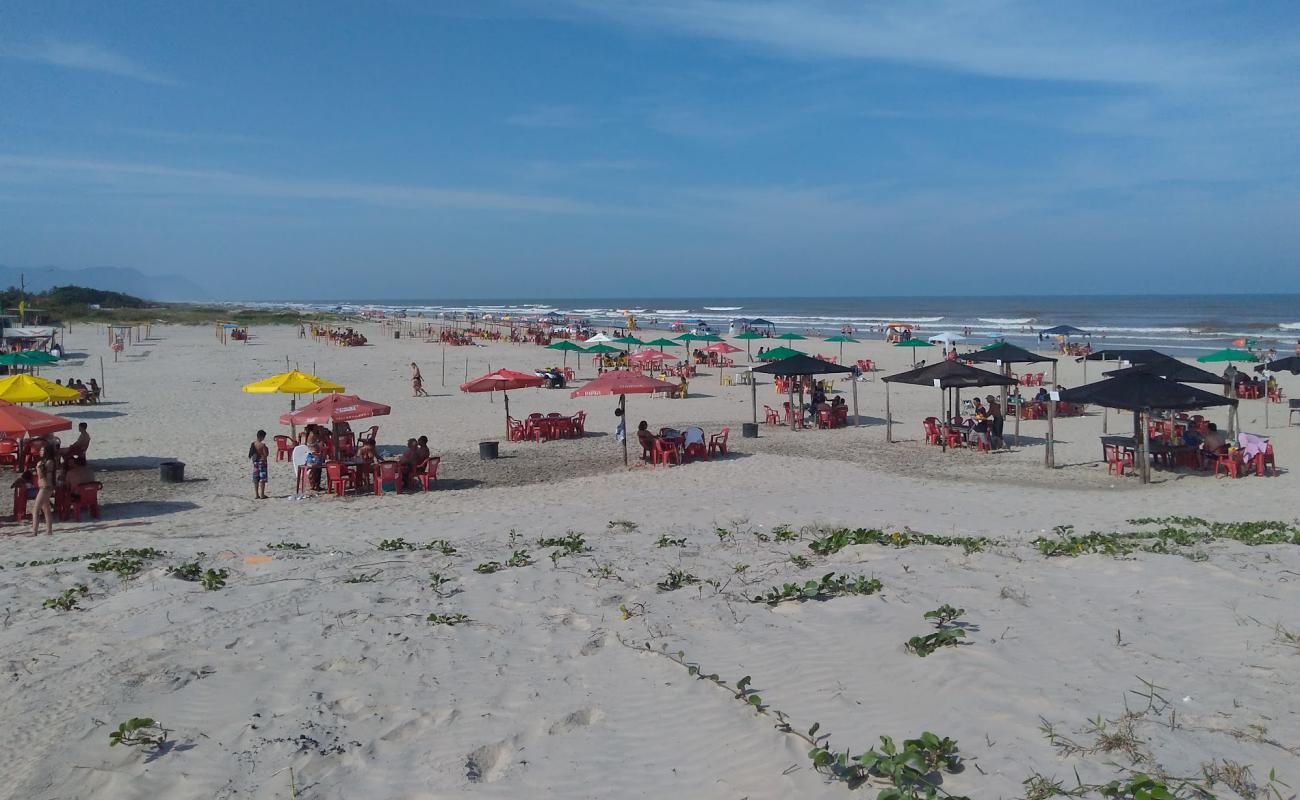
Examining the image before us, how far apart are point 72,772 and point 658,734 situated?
2604 millimetres

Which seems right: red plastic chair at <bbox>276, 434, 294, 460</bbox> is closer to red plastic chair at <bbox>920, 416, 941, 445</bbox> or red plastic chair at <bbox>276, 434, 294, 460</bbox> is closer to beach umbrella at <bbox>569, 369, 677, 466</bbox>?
beach umbrella at <bbox>569, 369, 677, 466</bbox>

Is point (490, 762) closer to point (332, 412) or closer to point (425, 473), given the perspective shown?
point (425, 473)

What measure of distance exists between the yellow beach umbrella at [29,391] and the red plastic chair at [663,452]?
9.78m

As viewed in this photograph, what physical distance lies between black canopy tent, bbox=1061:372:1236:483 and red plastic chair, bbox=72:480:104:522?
13521mm

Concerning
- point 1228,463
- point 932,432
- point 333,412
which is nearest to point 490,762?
point 333,412

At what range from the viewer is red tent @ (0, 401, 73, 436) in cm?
1094

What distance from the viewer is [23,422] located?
11.1 metres

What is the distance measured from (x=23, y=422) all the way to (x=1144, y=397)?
14.9 m

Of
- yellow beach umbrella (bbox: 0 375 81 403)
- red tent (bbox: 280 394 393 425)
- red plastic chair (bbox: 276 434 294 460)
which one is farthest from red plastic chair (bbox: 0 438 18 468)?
red tent (bbox: 280 394 393 425)

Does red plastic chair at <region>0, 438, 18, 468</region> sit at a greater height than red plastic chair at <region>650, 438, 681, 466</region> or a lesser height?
greater

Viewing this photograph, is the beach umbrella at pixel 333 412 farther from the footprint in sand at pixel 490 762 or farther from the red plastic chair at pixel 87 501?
the footprint in sand at pixel 490 762

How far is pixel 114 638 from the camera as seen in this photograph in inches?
213

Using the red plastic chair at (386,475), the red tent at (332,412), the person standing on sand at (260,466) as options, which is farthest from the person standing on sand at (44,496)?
the red plastic chair at (386,475)

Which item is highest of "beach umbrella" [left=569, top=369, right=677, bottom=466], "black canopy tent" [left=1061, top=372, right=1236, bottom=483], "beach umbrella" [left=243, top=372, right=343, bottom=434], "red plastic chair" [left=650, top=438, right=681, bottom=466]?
"beach umbrella" [left=243, top=372, right=343, bottom=434]
